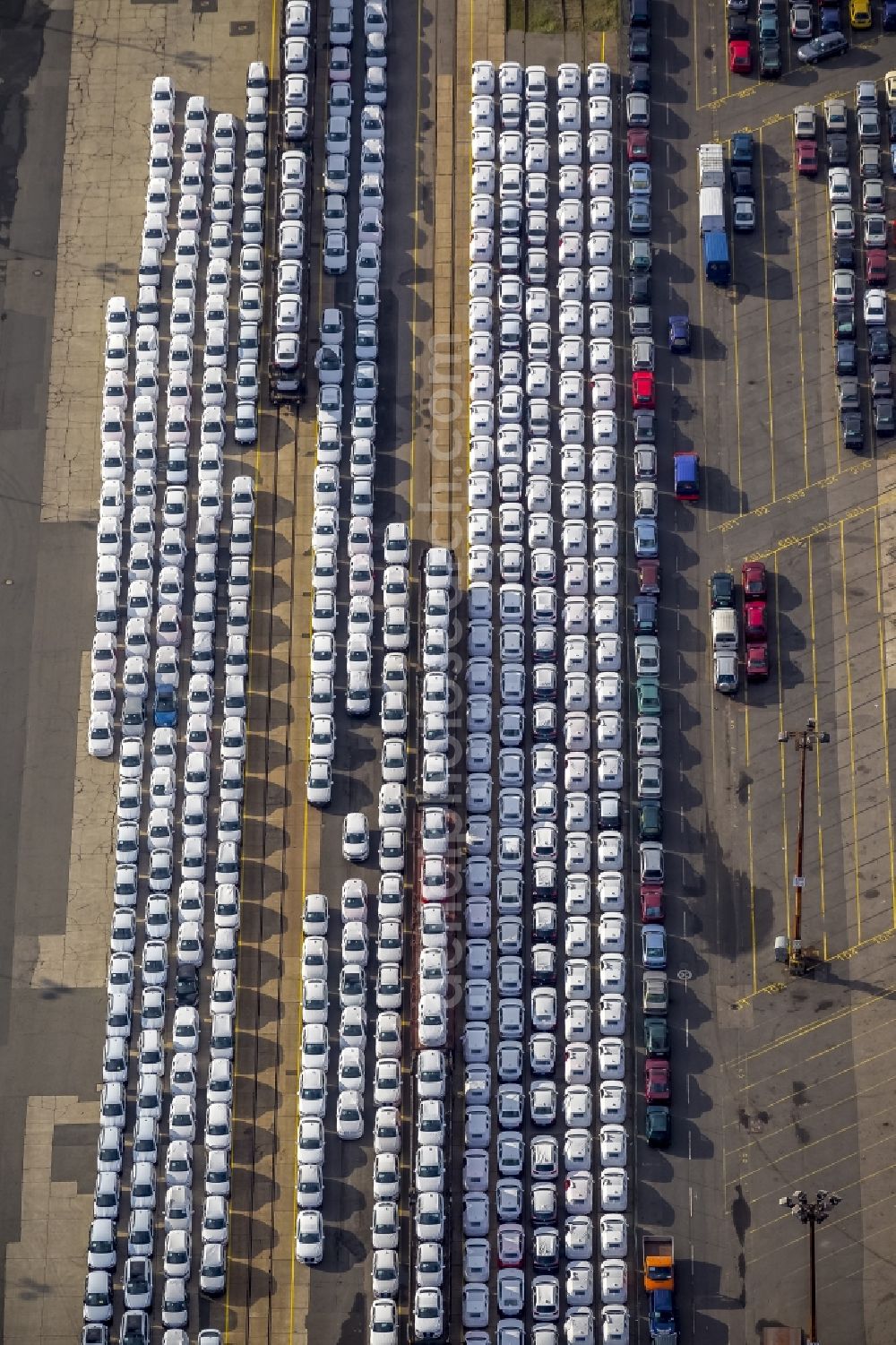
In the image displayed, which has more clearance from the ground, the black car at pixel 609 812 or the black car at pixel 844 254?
the black car at pixel 844 254

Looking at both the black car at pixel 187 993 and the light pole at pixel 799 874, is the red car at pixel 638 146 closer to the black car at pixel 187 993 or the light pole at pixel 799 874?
the light pole at pixel 799 874

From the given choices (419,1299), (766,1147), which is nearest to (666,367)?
(766,1147)

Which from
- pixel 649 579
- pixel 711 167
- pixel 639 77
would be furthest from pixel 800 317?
pixel 649 579

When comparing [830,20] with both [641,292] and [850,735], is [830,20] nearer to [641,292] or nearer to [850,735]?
[641,292]

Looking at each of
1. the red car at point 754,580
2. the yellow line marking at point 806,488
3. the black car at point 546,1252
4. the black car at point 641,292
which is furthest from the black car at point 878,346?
the black car at point 546,1252

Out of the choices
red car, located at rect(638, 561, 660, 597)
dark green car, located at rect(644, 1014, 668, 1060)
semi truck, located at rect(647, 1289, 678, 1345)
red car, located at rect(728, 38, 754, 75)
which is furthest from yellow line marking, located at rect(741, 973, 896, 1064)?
red car, located at rect(728, 38, 754, 75)
